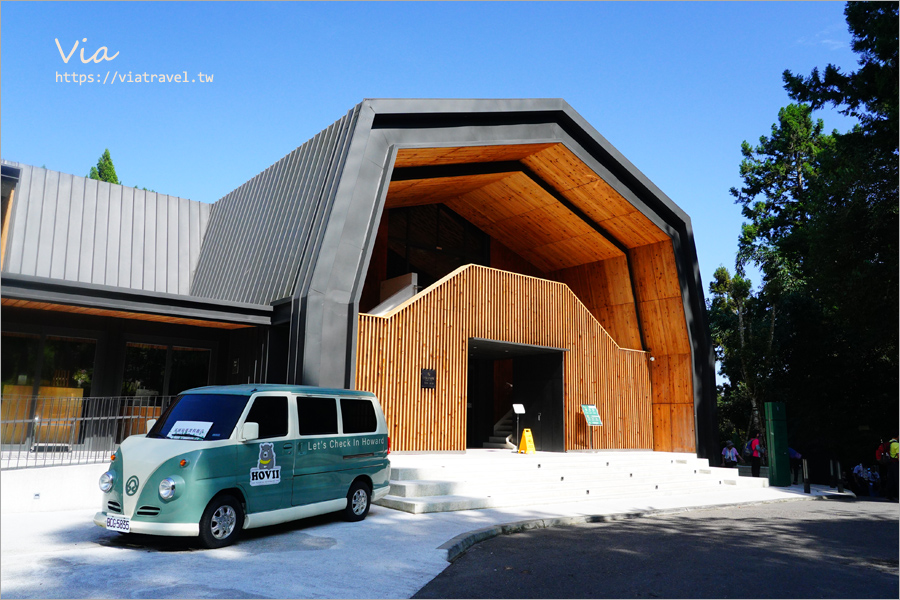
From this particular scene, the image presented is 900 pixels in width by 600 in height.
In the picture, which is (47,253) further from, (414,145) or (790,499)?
(790,499)

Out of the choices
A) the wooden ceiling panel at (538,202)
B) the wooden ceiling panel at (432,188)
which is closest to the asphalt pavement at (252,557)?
the wooden ceiling panel at (538,202)

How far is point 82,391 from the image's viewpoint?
14.4 meters

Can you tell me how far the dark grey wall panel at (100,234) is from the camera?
15.7 metres

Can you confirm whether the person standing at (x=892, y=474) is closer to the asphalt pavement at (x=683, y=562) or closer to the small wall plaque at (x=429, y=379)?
the asphalt pavement at (x=683, y=562)

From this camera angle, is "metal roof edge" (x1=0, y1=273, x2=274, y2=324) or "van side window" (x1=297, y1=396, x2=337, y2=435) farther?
"metal roof edge" (x1=0, y1=273, x2=274, y2=324)

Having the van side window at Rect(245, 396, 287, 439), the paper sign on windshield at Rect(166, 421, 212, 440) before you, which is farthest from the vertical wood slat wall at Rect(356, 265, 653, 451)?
the paper sign on windshield at Rect(166, 421, 212, 440)

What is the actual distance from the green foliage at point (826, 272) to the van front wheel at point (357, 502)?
42.6ft

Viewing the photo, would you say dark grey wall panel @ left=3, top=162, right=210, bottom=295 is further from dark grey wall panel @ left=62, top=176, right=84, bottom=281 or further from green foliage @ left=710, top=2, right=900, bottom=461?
green foliage @ left=710, top=2, right=900, bottom=461

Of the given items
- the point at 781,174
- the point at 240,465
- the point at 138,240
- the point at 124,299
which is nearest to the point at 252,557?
the point at 240,465

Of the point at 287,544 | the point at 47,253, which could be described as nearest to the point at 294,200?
the point at 47,253

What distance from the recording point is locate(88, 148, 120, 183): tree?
47125 mm

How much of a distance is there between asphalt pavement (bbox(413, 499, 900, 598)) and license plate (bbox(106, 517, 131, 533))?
3.38 meters

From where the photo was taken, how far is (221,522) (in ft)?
23.9

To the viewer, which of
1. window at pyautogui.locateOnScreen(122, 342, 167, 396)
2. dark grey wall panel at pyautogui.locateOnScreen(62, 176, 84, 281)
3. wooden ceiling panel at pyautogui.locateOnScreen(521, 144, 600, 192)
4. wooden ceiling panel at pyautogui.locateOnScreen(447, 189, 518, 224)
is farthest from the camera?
wooden ceiling panel at pyautogui.locateOnScreen(447, 189, 518, 224)
